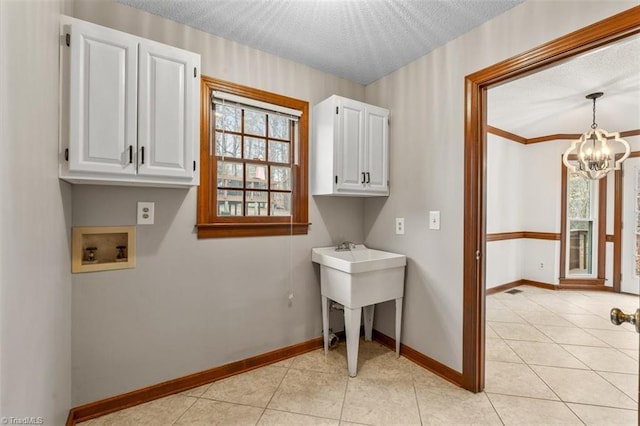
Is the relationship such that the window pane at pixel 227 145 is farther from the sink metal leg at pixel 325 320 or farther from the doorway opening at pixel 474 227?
the doorway opening at pixel 474 227

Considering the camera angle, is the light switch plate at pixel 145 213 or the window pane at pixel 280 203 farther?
the window pane at pixel 280 203

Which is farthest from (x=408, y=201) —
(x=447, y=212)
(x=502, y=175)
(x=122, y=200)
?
(x=502, y=175)

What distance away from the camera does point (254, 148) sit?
2.30m

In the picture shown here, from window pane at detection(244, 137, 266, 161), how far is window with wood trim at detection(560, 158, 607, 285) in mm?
4869

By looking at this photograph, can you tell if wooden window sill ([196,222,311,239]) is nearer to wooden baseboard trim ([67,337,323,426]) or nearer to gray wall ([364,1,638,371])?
gray wall ([364,1,638,371])

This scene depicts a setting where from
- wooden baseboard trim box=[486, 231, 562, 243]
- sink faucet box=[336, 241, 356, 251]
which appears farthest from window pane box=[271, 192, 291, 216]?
wooden baseboard trim box=[486, 231, 562, 243]

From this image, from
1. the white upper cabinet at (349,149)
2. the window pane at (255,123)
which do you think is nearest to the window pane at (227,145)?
the window pane at (255,123)

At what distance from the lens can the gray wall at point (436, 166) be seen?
1870mm

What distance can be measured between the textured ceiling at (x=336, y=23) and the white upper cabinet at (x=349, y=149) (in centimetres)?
40

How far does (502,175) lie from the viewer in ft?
15.0

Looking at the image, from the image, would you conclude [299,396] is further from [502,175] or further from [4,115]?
[502,175]

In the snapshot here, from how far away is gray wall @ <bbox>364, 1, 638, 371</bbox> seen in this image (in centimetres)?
187

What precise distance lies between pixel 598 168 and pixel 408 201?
3.15 metres

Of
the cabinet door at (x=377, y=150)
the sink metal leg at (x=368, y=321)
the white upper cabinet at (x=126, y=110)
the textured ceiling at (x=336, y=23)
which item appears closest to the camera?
the white upper cabinet at (x=126, y=110)
